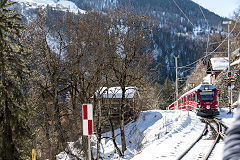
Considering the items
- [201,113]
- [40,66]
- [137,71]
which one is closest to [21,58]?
[40,66]

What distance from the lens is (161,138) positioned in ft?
51.9

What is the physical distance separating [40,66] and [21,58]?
926cm

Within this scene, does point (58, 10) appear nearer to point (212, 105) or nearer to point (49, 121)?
point (49, 121)

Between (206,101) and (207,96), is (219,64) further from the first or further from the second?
(206,101)

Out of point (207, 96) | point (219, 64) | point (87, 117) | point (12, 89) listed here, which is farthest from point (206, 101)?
point (219, 64)

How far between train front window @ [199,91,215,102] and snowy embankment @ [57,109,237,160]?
200cm

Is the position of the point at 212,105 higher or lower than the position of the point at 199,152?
lower

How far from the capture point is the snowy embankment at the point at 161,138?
1174cm

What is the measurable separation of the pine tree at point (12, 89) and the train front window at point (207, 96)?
62.8 feet

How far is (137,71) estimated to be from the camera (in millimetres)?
26453

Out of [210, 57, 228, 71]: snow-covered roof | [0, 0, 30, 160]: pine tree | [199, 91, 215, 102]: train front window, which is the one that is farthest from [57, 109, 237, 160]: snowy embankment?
[210, 57, 228, 71]: snow-covered roof

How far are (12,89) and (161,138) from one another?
835 cm

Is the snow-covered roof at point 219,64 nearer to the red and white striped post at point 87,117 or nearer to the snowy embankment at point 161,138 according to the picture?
the snowy embankment at point 161,138

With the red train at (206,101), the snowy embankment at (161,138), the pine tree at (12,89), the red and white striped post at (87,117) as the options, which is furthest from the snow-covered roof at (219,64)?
the red and white striped post at (87,117)
